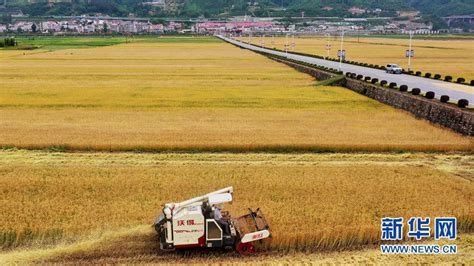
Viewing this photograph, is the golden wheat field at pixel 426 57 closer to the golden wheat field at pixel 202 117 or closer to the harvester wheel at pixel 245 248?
the golden wheat field at pixel 202 117

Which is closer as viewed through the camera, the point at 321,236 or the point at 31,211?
the point at 321,236

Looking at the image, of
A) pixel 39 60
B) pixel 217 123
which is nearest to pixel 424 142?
pixel 217 123

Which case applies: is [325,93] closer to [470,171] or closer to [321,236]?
[470,171]

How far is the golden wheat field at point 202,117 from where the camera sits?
1101 inches

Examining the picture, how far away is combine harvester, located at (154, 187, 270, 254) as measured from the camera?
14289 millimetres

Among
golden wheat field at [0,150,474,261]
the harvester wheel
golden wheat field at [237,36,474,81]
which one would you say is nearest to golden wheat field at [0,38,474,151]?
golden wheat field at [0,150,474,261]

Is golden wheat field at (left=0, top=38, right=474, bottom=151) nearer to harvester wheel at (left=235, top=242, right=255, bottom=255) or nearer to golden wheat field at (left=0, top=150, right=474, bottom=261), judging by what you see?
golden wheat field at (left=0, top=150, right=474, bottom=261)

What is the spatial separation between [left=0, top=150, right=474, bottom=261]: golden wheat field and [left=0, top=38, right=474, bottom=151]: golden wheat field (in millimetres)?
A: 1729

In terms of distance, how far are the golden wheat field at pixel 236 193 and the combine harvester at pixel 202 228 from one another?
1.09 metres

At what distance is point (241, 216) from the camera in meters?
16.8

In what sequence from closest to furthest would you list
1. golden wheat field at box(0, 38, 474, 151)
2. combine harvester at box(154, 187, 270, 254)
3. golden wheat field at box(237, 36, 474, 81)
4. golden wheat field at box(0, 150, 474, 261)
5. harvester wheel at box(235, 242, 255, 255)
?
combine harvester at box(154, 187, 270, 254) < harvester wheel at box(235, 242, 255, 255) < golden wheat field at box(0, 150, 474, 261) < golden wheat field at box(0, 38, 474, 151) < golden wheat field at box(237, 36, 474, 81)

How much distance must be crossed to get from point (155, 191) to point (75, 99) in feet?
88.2

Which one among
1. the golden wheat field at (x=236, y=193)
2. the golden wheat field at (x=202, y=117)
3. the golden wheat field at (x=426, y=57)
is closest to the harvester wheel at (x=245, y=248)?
the golden wheat field at (x=236, y=193)

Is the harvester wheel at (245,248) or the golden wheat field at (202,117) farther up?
the golden wheat field at (202,117)
